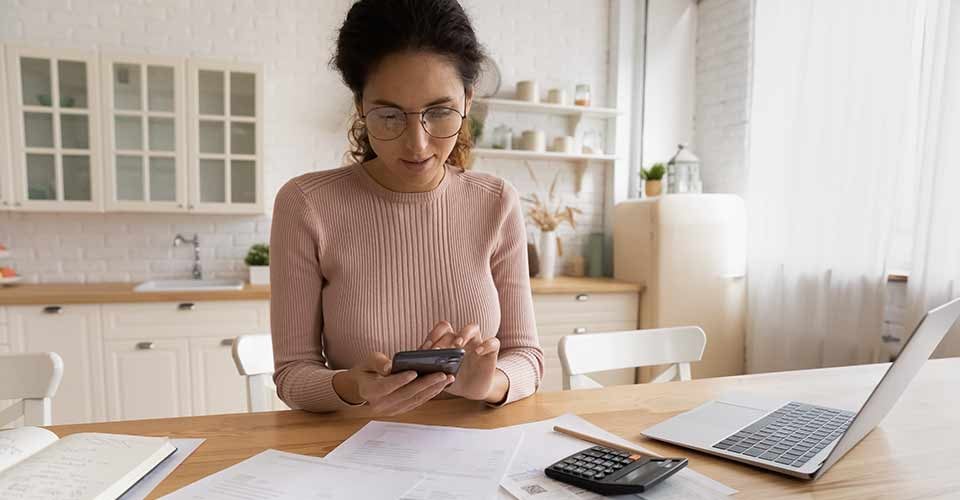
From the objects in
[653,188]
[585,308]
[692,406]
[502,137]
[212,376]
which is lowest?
[212,376]

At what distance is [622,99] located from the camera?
3.76m

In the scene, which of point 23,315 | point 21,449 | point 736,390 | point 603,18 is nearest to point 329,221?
point 21,449

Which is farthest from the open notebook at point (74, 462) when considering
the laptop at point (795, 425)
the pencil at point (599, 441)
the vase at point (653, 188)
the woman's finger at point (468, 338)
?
the vase at point (653, 188)

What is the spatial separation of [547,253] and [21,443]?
2930 mm

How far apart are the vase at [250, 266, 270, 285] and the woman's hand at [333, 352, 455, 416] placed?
2.33 m

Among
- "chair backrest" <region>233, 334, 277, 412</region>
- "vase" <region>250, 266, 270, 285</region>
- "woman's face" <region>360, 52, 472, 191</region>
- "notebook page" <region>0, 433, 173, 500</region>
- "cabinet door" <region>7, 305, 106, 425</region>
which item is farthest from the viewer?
"vase" <region>250, 266, 270, 285</region>

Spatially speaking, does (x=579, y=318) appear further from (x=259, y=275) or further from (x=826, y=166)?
(x=259, y=275)

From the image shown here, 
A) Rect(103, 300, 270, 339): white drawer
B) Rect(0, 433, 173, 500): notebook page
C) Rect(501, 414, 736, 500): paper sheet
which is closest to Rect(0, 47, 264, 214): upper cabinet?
Rect(103, 300, 270, 339): white drawer

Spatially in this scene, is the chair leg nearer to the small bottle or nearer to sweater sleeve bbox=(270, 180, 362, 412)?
sweater sleeve bbox=(270, 180, 362, 412)

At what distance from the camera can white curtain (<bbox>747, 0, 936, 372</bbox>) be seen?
244 centimetres

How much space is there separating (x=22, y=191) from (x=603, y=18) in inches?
135

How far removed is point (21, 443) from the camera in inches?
32.7

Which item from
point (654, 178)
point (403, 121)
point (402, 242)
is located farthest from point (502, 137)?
point (403, 121)

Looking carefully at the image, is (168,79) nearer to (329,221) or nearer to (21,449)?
(329,221)
